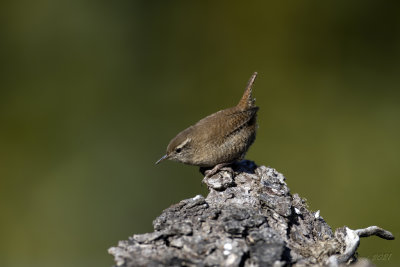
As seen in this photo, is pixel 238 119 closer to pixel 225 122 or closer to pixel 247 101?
pixel 225 122

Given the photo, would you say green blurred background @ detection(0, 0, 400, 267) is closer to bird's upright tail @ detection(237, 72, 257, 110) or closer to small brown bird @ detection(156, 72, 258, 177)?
bird's upright tail @ detection(237, 72, 257, 110)

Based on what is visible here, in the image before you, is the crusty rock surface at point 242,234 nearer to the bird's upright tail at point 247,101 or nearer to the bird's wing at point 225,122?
the bird's wing at point 225,122

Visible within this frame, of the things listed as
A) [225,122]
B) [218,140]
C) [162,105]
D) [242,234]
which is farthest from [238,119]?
[162,105]

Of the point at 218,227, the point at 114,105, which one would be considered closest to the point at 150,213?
the point at 114,105

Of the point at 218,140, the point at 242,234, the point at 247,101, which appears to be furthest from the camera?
the point at 247,101

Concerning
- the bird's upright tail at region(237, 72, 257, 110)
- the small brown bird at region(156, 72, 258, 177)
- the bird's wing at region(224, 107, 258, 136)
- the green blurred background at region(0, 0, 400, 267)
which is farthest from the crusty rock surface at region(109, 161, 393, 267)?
the green blurred background at region(0, 0, 400, 267)

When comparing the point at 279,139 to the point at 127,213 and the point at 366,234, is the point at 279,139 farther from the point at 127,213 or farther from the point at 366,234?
the point at 366,234
